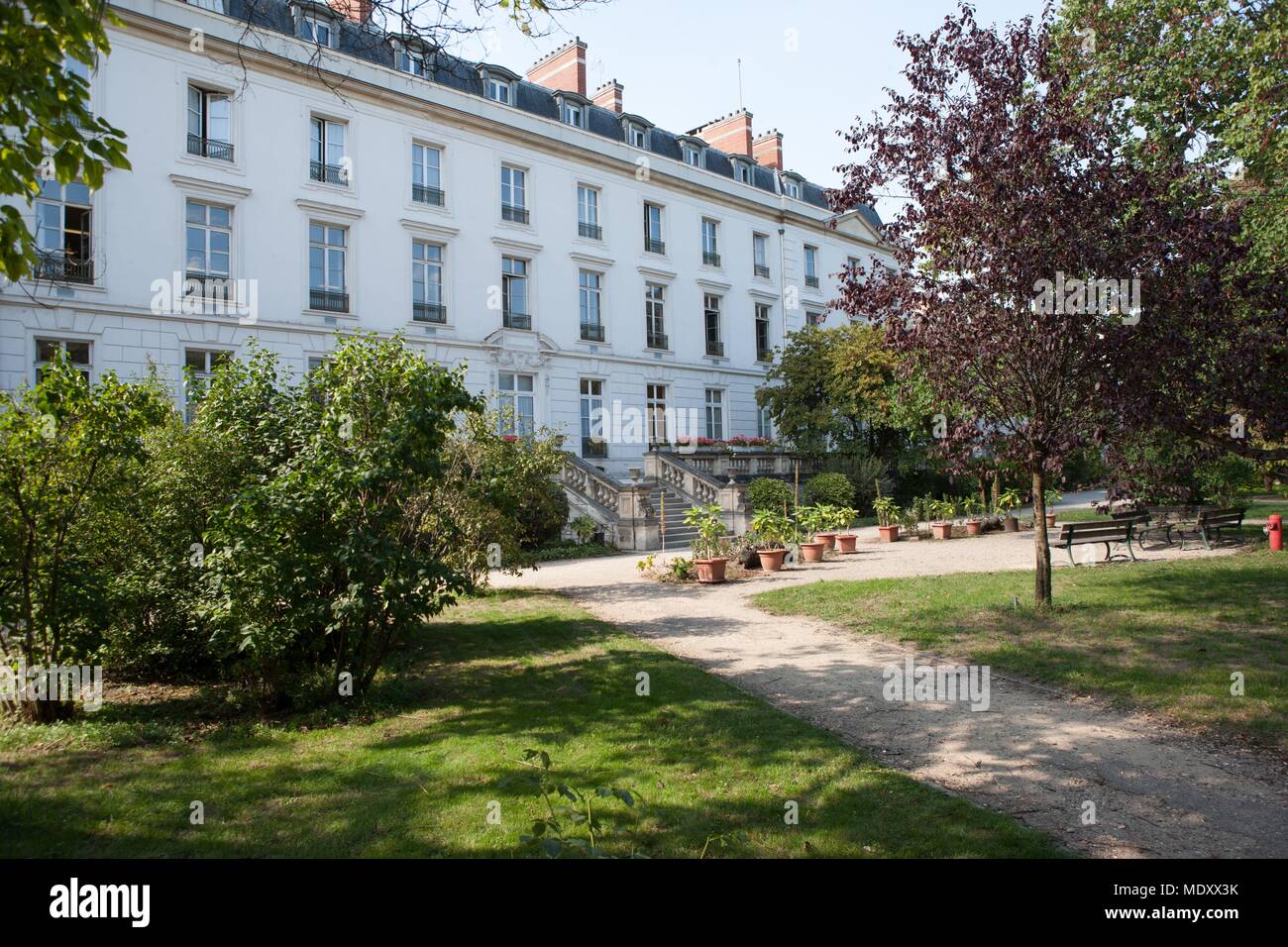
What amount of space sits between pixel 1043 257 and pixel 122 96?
67.8ft

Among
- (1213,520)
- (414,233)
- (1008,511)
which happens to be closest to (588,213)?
(414,233)

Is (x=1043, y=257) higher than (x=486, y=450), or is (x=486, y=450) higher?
(x=1043, y=257)

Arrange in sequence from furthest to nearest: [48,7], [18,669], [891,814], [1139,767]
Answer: [18,669] → [1139,767] → [891,814] → [48,7]

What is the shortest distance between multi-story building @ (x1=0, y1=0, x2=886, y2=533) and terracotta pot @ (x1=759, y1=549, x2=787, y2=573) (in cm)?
544

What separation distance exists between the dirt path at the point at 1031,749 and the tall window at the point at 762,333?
990 inches

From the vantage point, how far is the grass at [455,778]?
3854 mm

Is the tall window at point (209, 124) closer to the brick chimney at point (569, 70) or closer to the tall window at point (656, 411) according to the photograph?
the brick chimney at point (569, 70)

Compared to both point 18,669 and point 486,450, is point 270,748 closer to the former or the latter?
point 18,669

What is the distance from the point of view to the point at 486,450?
10.4m

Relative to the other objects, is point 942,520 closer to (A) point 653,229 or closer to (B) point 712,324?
(B) point 712,324

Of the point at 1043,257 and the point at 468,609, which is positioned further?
the point at 468,609

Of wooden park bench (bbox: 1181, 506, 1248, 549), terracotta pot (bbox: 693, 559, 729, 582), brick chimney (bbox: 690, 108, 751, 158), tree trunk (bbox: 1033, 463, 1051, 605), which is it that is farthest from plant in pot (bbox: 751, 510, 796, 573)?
brick chimney (bbox: 690, 108, 751, 158)

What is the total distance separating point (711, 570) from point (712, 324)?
20.4m

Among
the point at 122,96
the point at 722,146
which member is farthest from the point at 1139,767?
the point at 722,146
